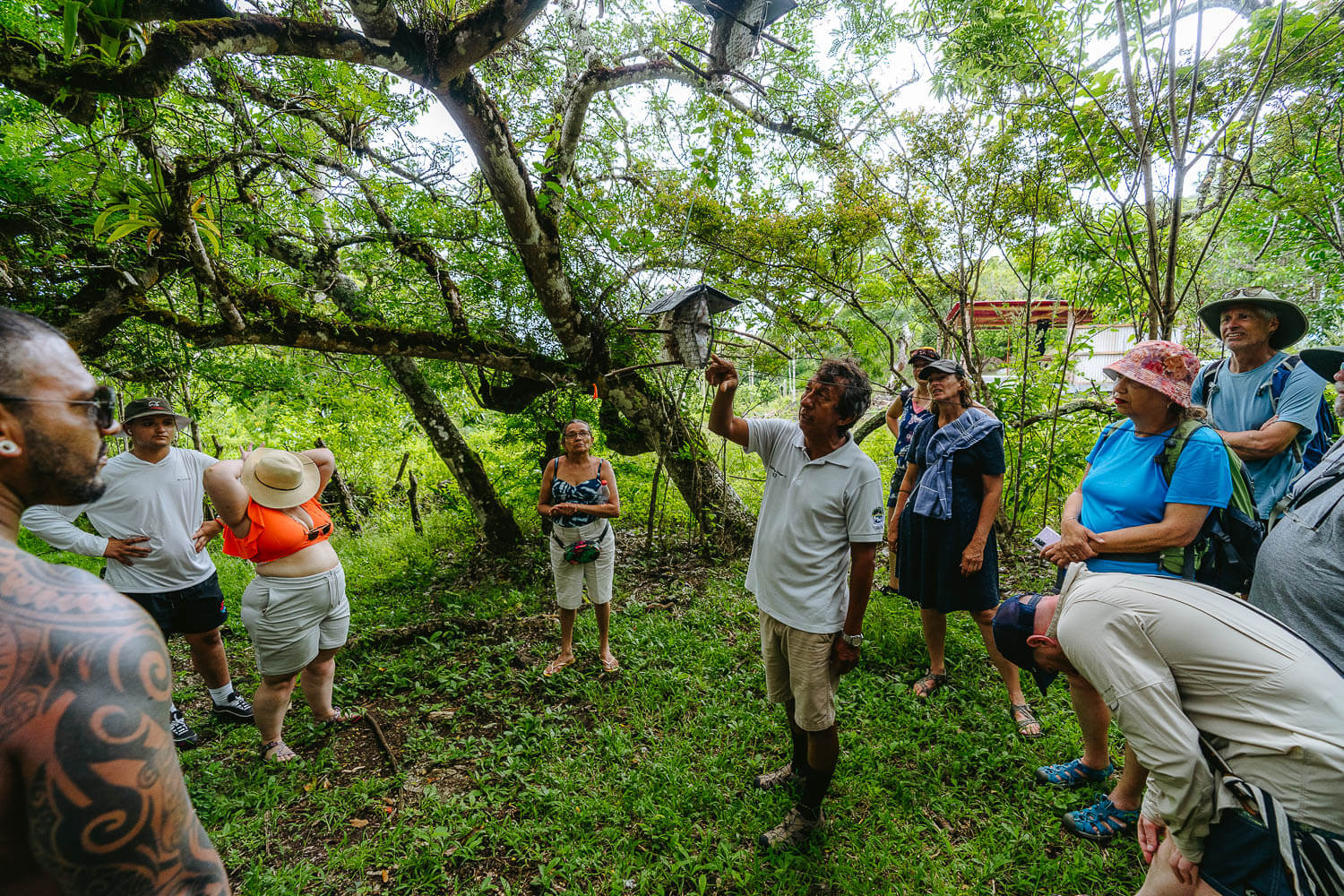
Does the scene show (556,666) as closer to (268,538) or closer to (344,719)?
(344,719)

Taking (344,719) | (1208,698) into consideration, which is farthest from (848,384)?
(344,719)

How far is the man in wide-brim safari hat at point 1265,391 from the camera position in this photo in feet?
8.73

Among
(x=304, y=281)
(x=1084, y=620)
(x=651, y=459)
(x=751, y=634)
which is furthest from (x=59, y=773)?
(x=651, y=459)

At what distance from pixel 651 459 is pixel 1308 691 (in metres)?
6.71

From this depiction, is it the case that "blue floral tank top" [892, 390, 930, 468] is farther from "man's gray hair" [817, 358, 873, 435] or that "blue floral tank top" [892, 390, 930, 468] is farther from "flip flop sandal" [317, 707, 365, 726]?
"flip flop sandal" [317, 707, 365, 726]

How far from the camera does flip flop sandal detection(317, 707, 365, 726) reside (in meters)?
3.61

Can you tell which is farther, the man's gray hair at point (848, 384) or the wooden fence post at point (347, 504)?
the wooden fence post at point (347, 504)

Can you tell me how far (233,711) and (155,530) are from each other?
57.2 inches

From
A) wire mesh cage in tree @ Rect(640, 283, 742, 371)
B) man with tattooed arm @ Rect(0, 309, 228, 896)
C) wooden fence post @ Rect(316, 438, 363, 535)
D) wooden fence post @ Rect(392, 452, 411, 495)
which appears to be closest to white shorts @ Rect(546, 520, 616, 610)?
wire mesh cage in tree @ Rect(640, 283, 742, 371)

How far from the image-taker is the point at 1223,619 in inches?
61.9

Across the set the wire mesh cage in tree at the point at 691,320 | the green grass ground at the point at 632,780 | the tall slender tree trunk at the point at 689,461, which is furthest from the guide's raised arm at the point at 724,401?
the tall slender tree trunk at the point at 689,461

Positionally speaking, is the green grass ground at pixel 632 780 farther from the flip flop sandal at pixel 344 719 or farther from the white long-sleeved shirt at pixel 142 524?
the white long-sleeved shirt at pixel 142 524

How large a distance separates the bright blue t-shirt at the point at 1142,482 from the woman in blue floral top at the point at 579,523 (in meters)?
2.92

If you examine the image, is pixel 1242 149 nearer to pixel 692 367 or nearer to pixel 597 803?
pixel 692 367
